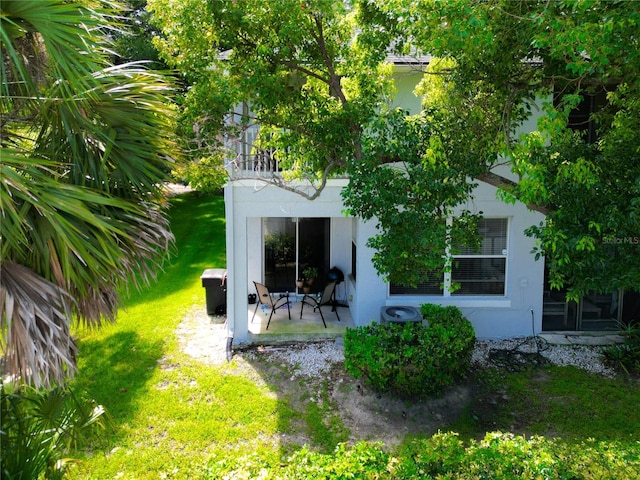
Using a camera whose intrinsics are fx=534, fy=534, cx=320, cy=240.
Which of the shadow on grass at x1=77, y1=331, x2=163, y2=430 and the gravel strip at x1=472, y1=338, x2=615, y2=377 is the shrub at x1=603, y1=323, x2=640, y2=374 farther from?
the shadow on grass at x1=77, y1=331, x2=163, y2=430

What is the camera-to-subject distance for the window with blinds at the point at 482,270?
1188 cm

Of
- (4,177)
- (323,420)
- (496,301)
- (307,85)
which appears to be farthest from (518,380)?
(4,177)

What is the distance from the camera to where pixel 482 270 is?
12039 millimetres

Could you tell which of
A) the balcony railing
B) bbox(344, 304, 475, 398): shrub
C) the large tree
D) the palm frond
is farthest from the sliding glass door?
the palm frond

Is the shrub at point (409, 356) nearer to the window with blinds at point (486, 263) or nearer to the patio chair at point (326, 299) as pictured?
the window with blinds at point (486, 263)

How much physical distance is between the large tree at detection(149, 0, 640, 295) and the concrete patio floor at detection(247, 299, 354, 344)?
398 cm

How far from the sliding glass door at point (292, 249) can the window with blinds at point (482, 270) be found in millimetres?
2894

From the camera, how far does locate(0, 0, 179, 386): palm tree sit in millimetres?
4172

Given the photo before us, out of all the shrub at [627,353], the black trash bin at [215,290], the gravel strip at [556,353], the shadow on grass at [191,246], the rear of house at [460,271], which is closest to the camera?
the shrub at [627,353]

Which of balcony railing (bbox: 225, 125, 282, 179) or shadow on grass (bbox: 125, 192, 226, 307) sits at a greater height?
balcony railing (bbox: 225, 125, 282, 179)

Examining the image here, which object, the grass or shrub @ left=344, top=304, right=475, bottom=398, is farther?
shrub @ left=344, top=304, right=475, bottom=398

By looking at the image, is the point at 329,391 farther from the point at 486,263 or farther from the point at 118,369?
the point at 486,263

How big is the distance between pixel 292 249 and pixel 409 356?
5975mm

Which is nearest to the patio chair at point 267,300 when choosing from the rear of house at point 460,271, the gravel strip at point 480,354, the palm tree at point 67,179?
the rear of house at point 460,271
